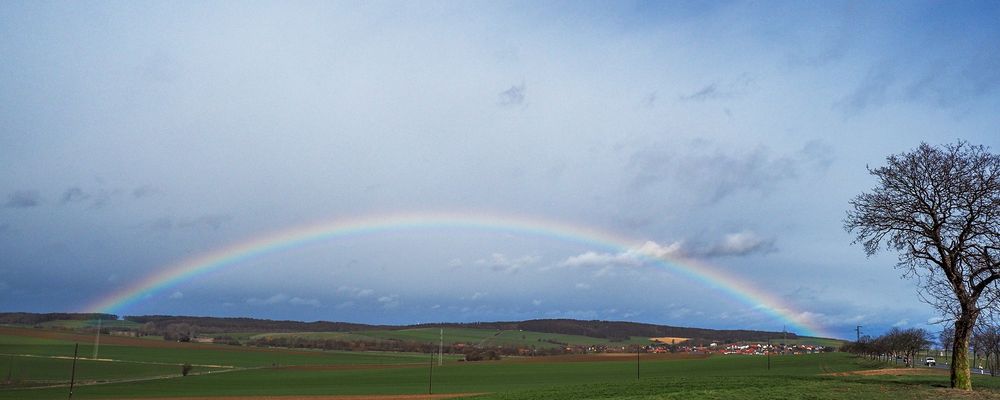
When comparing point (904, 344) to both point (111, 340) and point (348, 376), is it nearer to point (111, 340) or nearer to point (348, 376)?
point (348, 376)

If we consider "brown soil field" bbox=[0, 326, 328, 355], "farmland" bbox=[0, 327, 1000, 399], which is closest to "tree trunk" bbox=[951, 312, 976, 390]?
"farmland" bbox=[0, 327, 1000, 399]

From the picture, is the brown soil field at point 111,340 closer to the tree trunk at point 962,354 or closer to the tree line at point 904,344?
the tree line at point 904,344

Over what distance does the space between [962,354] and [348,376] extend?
84.3 metres

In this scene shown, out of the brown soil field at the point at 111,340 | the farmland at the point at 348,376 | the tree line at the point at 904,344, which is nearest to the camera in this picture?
the farmland at the point at 348,376

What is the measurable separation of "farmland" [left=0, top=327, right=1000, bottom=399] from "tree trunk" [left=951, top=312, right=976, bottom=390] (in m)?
0.92

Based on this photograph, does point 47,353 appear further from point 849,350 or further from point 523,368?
point 849,350

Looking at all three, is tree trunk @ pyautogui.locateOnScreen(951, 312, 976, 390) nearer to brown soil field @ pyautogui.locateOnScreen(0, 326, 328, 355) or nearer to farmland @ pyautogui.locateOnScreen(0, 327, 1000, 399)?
farmland @ pyautogui.locateOnScreen(0, 327, 1000, 399)

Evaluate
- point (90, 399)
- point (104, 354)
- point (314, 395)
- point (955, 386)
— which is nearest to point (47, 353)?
point (104, 354)

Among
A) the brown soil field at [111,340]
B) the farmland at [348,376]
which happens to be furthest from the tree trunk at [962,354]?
the brown soil field at [111,340]

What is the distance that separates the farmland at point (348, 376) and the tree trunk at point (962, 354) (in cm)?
92

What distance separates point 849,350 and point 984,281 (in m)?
172

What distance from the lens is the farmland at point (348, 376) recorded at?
123 ft

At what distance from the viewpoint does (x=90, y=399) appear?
66.2 metres

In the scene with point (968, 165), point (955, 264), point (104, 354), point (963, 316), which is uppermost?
point (968, 165)
